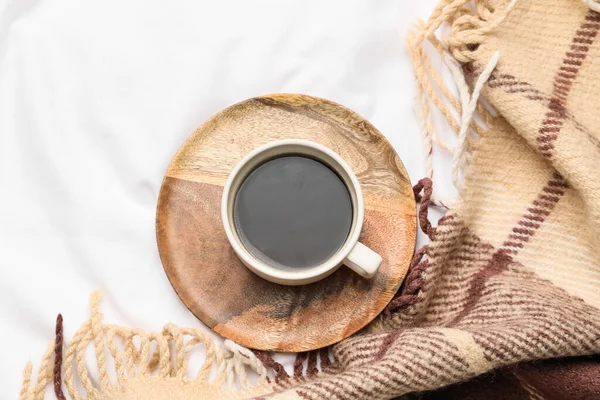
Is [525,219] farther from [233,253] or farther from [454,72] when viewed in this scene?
[233,253]

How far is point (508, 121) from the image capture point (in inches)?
26.3

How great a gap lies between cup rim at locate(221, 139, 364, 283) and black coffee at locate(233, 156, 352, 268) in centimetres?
2

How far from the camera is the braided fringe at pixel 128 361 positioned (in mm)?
645

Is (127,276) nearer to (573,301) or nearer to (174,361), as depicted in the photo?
(174,361)

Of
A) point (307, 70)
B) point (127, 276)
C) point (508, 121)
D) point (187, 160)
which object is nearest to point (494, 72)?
point (508, 121)

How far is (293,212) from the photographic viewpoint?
2.06 ft

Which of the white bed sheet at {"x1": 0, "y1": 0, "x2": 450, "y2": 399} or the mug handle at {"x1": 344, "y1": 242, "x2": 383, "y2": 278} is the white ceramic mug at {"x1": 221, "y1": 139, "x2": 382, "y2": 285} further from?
the white bed sheet at {"x1": 0, "y1": 0, "x2": 450, "y2": 399}

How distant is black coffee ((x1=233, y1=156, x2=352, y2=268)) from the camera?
621mm

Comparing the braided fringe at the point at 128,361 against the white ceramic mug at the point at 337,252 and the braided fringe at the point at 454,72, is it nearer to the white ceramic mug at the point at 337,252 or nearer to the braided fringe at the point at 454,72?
the white ceramic mug at the point at 337,252

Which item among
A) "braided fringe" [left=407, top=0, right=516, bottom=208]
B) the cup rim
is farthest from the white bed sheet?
the cup rim

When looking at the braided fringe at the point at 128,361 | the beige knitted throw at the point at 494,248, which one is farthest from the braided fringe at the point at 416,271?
the braided fringe at the point at 128,361

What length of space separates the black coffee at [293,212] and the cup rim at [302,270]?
18 millimetres

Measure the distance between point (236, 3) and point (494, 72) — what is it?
288 millimetres

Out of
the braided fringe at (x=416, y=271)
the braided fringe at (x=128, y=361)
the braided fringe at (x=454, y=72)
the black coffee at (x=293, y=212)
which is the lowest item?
the braided fringe at (x=128, y=361)
